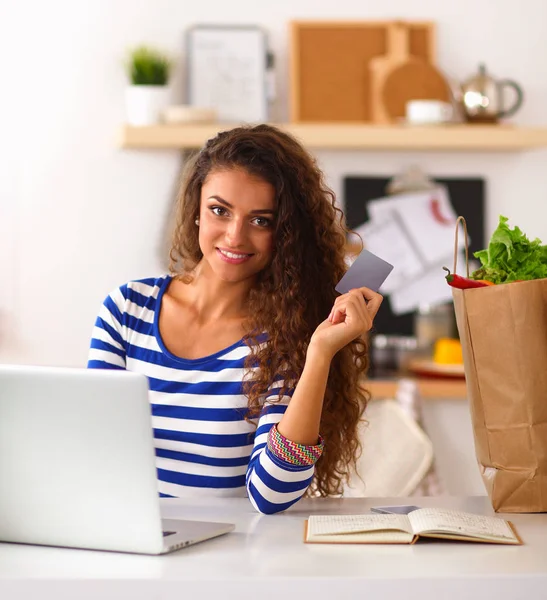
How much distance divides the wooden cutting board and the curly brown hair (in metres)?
1.55

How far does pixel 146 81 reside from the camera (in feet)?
10.2

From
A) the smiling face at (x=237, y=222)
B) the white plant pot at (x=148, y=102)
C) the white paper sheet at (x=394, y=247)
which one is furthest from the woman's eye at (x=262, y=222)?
the white paper sheet at (x=394, y=247)

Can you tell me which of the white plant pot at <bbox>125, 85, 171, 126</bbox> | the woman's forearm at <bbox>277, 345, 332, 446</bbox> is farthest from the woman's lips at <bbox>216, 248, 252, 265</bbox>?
the white plant pot at <bbox>125, 85, 171, 126</bbox>

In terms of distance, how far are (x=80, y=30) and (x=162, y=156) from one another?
50 cm

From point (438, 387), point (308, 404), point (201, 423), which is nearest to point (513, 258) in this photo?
point (308, 404)

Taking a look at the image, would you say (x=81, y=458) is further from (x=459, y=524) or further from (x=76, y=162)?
(x=76, y=162)

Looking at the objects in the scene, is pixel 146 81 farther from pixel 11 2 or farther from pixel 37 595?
pixel 37 595

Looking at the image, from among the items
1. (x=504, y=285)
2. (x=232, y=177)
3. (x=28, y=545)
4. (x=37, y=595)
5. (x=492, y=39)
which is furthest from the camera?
(x=492, y=39)

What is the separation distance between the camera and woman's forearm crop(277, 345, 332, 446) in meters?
1.36

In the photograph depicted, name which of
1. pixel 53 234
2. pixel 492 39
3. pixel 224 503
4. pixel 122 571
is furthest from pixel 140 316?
pixel 492 39

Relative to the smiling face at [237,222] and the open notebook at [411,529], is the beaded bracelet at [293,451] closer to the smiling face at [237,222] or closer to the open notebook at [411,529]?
the open notebook at [411,529]

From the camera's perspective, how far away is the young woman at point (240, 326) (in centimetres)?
157

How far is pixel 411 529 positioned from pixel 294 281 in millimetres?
594

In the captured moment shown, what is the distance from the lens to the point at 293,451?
136cm
